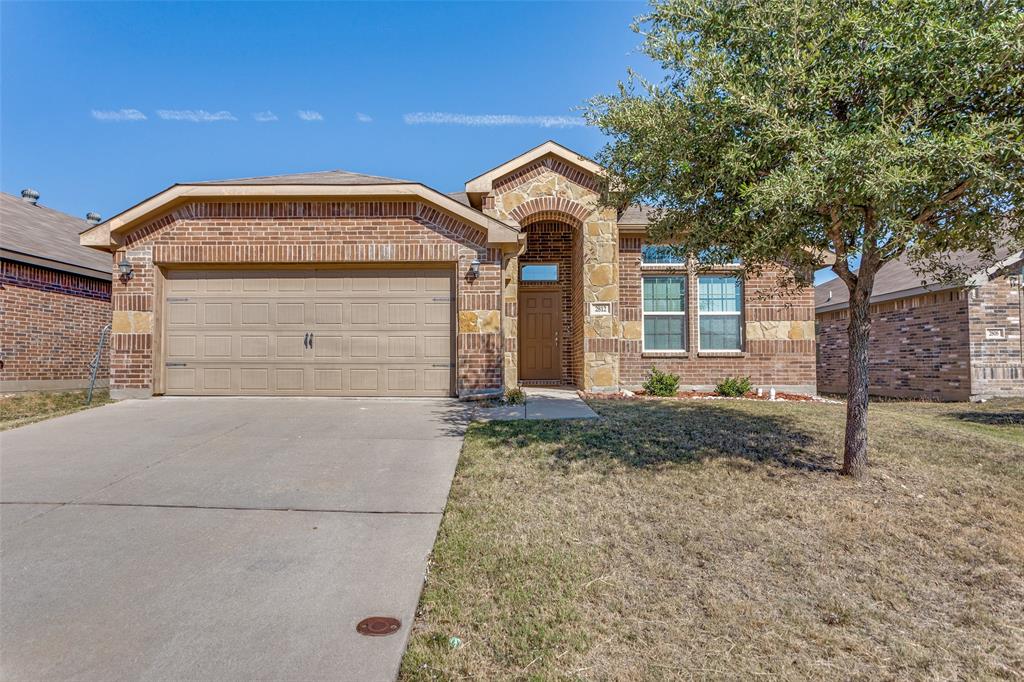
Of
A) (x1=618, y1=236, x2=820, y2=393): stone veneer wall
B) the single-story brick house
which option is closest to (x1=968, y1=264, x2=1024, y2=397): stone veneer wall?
(x1=618, y1=236, x2=820, y2=393): stone veneer wall

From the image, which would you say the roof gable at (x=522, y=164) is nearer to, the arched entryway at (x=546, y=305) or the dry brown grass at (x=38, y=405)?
the arched entryway at (x=546, y=305)

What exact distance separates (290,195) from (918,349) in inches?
625

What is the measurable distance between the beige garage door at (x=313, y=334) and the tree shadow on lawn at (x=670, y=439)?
102 inches

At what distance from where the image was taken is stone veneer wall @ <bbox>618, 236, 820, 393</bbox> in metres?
11.1

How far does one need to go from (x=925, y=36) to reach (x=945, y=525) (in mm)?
3801

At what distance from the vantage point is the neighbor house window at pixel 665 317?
11.2 metres

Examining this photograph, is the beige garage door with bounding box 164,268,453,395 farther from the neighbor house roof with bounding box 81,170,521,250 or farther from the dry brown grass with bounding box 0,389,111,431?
the dry brown grass with bounding box 0,389,111,431

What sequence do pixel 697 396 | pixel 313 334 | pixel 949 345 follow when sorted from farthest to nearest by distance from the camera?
pixel 949 345
pixel 697 396
pixel 313 334

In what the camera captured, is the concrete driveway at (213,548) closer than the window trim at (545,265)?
Yes

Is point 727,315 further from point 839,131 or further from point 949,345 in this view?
point 839,131

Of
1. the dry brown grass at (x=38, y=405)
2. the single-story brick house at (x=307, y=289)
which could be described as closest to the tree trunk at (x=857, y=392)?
the single-story brick house at (x=307, y=289)

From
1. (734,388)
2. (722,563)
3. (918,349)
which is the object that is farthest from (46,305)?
(918,349)

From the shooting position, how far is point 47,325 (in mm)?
11297

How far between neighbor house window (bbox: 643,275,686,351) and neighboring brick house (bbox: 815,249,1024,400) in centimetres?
589
